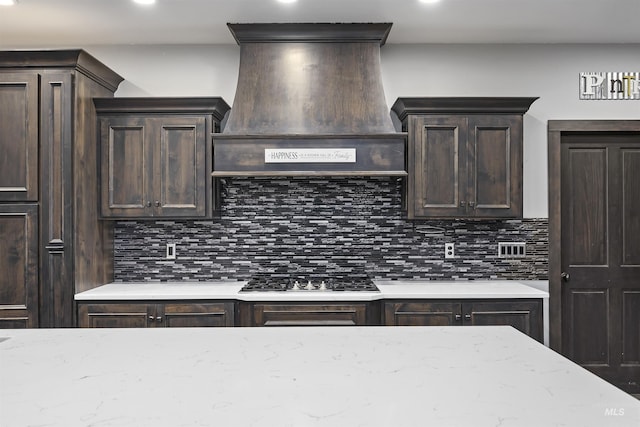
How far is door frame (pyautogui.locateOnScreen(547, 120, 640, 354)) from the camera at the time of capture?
3721 mm

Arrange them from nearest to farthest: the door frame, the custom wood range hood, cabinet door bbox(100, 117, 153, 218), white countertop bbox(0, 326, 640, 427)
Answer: white countertop bbox(0, 326, 640, 427) → the custom wood range hood → cabinet door bbox(100, 117, 153, 218) → the door frame

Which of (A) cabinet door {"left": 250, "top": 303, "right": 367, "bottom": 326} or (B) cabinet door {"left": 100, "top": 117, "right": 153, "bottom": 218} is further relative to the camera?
(B) cabinet door {"left": 100, "top": 117, "right": 153, "bottom": 218}

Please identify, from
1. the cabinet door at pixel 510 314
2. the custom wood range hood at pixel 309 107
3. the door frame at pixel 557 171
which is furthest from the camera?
the door frame at pixel 557 171

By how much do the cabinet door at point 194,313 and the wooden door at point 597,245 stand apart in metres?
2.44

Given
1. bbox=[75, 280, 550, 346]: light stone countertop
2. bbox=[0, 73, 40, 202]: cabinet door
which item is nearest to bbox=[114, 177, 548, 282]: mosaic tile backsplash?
bbox=[75, 280, 550, 346]: light stone countertop

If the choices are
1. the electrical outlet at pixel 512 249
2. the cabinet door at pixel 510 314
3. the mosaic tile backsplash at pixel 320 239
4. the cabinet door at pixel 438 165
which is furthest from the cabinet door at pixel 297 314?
the electrical outlet at pixel 512 249

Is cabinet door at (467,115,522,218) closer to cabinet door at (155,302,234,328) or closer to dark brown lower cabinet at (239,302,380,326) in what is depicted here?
dark brown lower cabinet at (239,302,380,326)

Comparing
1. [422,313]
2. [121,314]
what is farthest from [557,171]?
[121,314]

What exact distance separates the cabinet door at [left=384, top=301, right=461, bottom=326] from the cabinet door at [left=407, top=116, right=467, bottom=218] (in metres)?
0.63

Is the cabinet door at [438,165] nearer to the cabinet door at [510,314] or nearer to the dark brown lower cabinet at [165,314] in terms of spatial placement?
the cabinet door at [510,314]

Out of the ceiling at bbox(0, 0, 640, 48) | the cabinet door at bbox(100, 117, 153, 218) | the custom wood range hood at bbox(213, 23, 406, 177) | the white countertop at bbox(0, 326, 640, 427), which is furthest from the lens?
the cabinet door at bbox(100, 117, 153, 218)

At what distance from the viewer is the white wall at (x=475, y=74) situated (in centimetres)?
375

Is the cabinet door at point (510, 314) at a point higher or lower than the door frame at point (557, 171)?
lower

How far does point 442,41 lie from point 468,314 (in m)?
2.02
